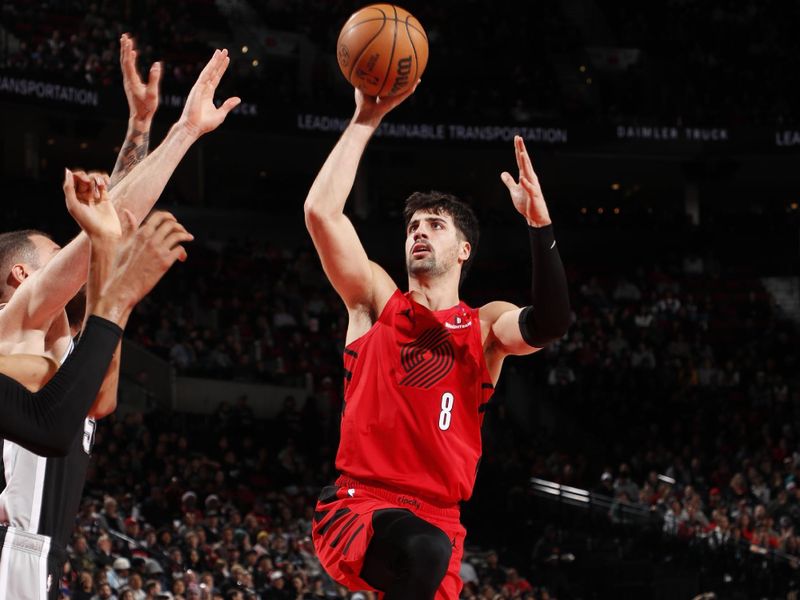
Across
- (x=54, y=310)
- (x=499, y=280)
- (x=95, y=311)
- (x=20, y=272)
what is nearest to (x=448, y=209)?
(x=20, y=272)

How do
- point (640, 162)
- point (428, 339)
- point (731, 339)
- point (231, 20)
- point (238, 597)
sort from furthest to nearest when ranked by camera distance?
point (640, 162), point (231, 20), point (731, 339), point (238, 597), point (428, 339)

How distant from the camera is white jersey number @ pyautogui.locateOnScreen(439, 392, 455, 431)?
5164 millimetres

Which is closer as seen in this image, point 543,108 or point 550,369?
point 550,369

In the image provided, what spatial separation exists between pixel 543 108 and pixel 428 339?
2398 cm

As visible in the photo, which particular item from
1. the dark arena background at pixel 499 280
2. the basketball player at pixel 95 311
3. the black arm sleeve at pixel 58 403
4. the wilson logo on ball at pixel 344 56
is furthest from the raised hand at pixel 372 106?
the dark arena background at pixel 499 280

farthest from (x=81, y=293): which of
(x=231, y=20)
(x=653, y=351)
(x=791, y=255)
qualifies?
(x=791, y=255)

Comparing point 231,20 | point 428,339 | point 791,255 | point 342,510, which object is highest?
point 231,20

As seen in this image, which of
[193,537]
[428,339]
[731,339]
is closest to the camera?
[428,339]

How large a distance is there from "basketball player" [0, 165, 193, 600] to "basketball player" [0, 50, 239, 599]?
2.12ft

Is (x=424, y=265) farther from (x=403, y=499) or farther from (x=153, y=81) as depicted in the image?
(x=153, y=81)

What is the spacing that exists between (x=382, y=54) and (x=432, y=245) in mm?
888

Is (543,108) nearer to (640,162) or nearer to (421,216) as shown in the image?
(640,162)

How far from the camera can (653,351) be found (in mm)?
23094

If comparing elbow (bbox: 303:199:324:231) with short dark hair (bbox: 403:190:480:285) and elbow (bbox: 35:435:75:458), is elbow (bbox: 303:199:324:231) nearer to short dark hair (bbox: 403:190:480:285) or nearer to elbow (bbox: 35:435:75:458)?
short dark hair (bbox: 403:190:480:285)
